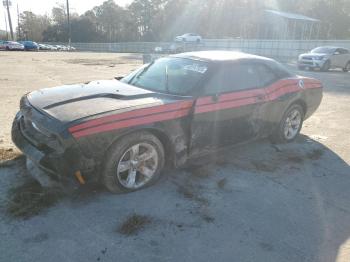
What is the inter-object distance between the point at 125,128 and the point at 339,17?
5298 cm

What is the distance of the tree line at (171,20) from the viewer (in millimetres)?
49531

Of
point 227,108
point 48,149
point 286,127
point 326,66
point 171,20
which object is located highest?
point 171,20

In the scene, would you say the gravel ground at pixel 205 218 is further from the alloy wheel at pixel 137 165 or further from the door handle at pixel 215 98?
the door handle at pixel 215 98

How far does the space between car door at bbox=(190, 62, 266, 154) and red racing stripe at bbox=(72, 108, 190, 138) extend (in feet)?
0.82

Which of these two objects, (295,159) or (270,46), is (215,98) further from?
(270,46)

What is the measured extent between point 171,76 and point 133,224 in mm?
2130

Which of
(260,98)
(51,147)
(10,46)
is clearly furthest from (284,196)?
(10,46)

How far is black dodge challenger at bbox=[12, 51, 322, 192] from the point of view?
3354mm

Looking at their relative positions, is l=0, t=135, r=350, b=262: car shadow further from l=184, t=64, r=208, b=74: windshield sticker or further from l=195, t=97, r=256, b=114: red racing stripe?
l=184, t=64, r=208, b=74: windshield sticker

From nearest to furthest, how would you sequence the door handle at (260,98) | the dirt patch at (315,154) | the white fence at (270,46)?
the door handle at (260,98) < the dirt patch at (315,154) < the white fence at (270,46)

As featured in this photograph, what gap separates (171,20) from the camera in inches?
2692

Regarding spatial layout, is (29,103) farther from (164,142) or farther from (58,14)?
(58,14)

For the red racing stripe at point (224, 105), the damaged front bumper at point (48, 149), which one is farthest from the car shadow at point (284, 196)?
the damaged front bumper at point (48, 149)

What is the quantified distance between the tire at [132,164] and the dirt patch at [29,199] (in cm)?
58
